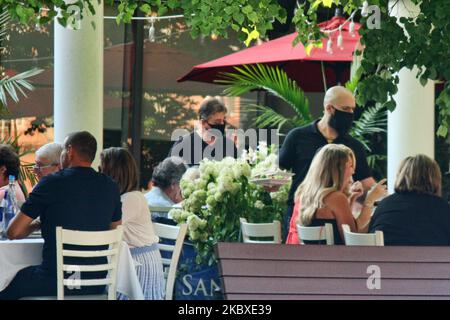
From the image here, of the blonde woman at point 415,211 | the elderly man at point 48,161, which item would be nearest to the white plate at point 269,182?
the blonde woman at point 415,211

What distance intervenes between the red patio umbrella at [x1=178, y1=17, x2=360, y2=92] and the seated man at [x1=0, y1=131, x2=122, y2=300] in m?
3.53

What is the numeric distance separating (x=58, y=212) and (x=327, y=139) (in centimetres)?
231

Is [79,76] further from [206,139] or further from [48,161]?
[48,161]

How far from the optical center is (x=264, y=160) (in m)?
8.16

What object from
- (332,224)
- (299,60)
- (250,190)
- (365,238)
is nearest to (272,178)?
(250,190)

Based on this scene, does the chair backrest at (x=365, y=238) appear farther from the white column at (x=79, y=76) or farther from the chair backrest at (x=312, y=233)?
the white column at (x=79, y=76)

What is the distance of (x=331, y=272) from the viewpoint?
15.2 feet

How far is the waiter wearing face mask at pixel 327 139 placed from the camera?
797cm

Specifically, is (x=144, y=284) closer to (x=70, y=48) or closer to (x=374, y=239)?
(x=374, y=239)

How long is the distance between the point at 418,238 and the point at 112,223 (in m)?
1.77

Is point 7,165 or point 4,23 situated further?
point 4,23

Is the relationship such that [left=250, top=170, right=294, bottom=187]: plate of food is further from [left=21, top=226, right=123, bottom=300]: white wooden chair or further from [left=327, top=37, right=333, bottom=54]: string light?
[left=327, top=37, right=333, bottom=54]: string light

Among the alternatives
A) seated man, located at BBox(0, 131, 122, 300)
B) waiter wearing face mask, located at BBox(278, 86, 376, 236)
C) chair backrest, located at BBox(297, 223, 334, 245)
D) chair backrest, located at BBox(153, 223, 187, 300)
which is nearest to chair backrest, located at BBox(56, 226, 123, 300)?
seated man, located at BBox(0, 131, 122, 300)

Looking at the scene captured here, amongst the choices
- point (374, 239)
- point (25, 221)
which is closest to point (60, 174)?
point (25, 221)
